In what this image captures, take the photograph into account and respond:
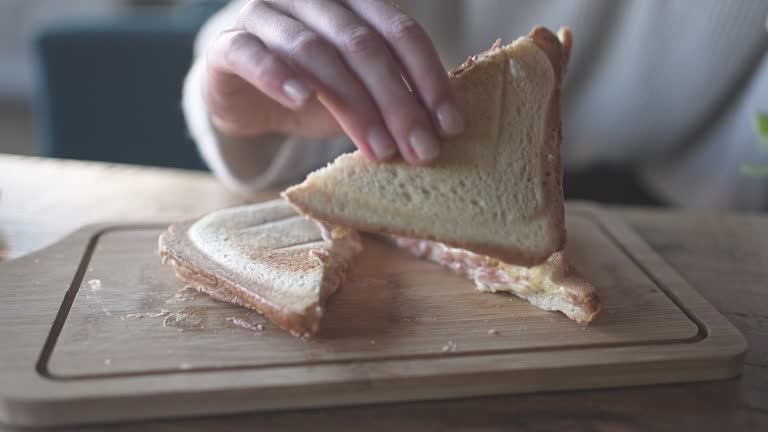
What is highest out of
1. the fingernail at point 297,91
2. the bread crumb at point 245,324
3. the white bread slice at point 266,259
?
the fingernail at point 297,91

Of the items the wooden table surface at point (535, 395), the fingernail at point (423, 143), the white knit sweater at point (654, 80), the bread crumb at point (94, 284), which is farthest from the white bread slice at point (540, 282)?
the white knit sweater at point (654, 80)

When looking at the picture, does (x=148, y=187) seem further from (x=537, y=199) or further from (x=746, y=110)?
(x=746, y=110)

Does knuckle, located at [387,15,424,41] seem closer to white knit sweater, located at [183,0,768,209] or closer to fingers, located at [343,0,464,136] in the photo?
fingers, located at [343,0,464,136]

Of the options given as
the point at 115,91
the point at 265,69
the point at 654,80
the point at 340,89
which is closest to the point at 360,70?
the point at 340,89

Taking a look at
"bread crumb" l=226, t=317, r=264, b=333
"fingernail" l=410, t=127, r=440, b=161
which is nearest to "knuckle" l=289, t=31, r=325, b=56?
"fingernail" l=410, t=127, r=440, b=161

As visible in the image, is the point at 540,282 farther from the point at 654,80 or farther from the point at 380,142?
the point at 654,80

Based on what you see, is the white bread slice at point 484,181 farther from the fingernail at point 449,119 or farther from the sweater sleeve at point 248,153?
the sweater sleeve at point 248,153

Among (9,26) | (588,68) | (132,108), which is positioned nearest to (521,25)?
(588,68)

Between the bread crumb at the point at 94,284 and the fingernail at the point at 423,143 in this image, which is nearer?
the fingernail at the point at 423,143
